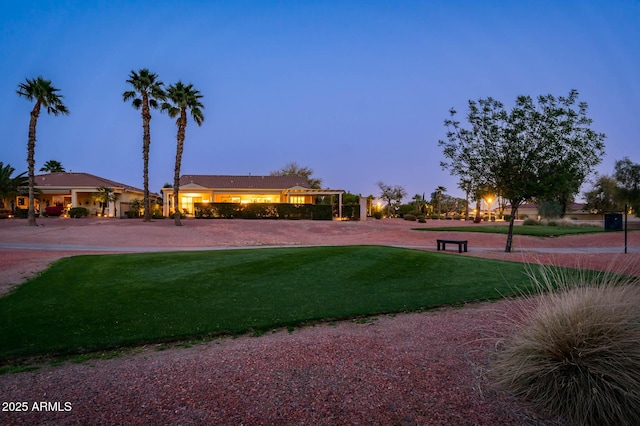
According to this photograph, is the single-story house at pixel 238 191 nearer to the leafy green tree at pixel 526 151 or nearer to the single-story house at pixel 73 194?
the single-story house at pixel 73 194

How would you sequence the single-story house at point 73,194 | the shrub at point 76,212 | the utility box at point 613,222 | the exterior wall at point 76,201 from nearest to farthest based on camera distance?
1. the utility box at point 613,222
2. the shrub at point 76,212
3. the single-story house at point 73,194
4. the exterior wall at point 76,201

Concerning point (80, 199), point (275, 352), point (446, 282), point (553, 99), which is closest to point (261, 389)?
point (275, 352)

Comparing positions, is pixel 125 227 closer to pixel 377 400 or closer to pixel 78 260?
pixel 78 260

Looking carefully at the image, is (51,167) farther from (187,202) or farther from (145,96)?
(145,96)

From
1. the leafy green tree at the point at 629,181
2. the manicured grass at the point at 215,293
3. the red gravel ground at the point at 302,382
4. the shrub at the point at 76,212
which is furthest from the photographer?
the leafy green tree at the point at 629,181

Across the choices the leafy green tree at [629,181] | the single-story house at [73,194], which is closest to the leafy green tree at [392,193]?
the leafy green tree at [629,181]

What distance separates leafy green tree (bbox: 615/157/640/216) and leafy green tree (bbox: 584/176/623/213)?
789 cm

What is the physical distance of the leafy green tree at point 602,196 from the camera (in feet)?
189

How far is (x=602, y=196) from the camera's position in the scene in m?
60.7

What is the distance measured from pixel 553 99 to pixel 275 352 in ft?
58.5

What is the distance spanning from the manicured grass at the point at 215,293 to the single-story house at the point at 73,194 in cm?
3427

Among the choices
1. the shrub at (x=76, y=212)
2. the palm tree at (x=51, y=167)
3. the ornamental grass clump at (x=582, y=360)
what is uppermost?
the palm tree at (x=51, y=167)

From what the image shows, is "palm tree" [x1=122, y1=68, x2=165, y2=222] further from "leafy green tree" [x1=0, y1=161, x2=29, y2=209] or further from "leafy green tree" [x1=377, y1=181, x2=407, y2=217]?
"leafy green tree" [x1=377, y1=181, x2=407, y2=217]

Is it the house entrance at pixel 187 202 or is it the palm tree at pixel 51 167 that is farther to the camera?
the palm tree at pixel 51 167
